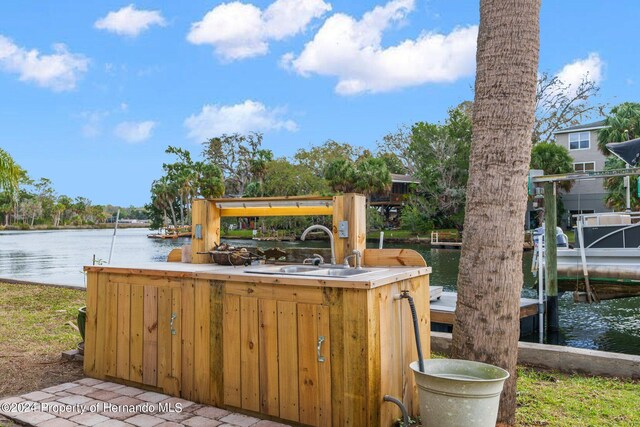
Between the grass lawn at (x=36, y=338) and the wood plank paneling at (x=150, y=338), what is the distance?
869 mm

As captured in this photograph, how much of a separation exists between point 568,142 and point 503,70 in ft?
111

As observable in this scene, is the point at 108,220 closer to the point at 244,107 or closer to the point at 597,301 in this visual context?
the point at 244,107

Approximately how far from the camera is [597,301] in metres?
9.24

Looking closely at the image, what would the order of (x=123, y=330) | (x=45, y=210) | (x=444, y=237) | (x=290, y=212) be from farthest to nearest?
(x=45, y=210), (x=444, y=237), (x=290, y=212), (x=123, y=330)

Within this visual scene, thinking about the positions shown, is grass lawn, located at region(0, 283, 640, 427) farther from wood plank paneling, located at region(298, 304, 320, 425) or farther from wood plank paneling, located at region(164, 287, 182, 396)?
wood plank paneling, located at region(298, 304, 320, 425)

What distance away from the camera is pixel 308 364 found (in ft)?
9.61

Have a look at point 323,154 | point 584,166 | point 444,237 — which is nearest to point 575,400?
point 444,237

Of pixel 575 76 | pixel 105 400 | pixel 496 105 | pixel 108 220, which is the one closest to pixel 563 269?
pixel 496 105

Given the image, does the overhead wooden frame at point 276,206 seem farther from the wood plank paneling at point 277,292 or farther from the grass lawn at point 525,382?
the grass lawn at point 525,382

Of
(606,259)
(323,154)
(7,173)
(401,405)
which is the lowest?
(401,405)

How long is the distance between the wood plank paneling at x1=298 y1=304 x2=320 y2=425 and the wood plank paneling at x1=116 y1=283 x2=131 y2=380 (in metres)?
1.60

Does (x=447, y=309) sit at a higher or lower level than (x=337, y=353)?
lower

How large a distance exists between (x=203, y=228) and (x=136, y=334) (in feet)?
3.45

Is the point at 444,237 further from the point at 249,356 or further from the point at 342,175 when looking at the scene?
the point at 249,356
